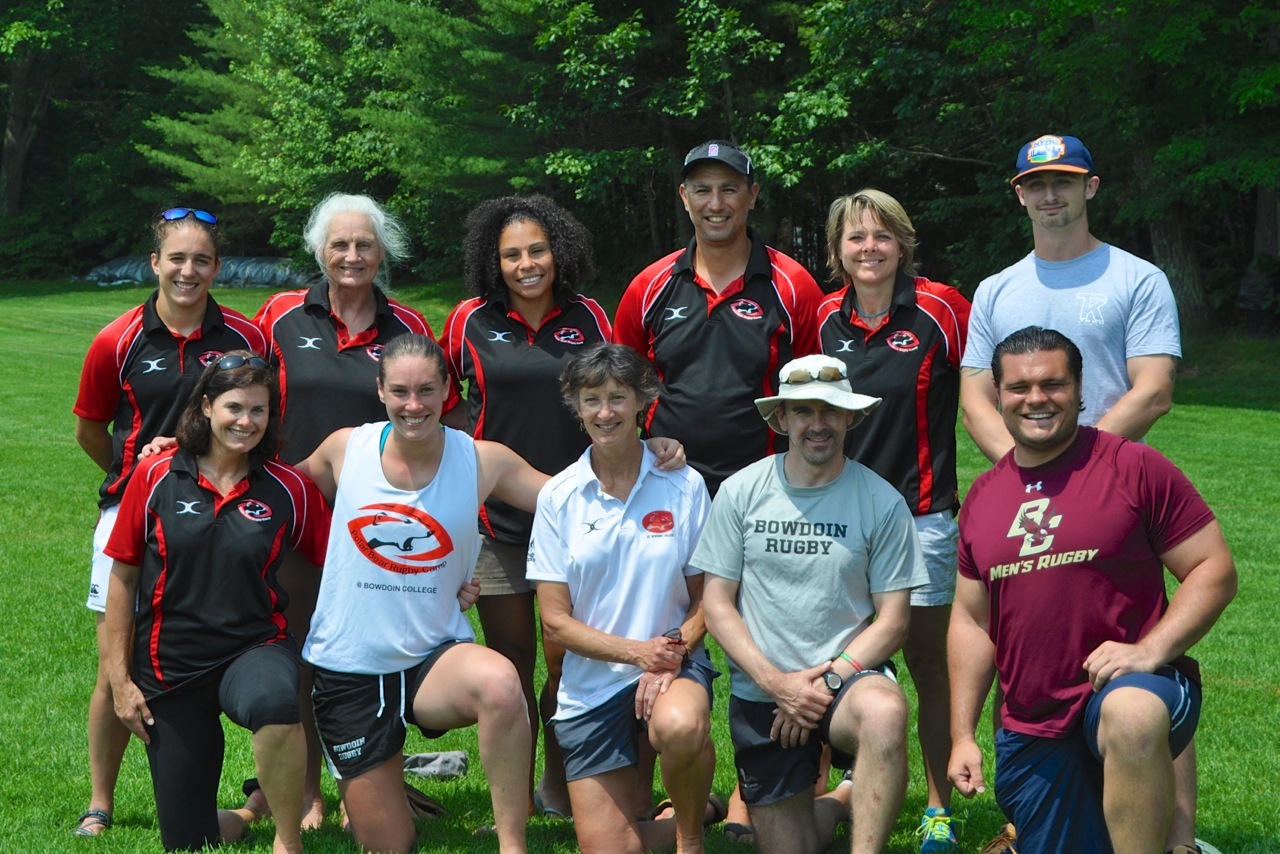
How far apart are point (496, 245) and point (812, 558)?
1.83 metres

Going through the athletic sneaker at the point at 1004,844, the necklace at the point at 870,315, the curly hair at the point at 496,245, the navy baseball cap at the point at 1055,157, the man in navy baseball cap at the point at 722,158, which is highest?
the man in navy baseball cap at the point at 722,158

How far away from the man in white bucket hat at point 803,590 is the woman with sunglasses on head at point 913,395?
0.53 meters

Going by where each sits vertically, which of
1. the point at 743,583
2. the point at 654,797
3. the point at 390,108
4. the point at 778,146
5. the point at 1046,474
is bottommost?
the point at 654,797

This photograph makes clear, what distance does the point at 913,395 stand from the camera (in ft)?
16.3

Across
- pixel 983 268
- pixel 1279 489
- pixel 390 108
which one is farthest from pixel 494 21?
pixel 1279 489

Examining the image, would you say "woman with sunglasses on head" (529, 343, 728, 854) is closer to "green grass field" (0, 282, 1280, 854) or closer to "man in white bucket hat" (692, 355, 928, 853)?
"man in white bucket hat" (692, 355, 928, 853)

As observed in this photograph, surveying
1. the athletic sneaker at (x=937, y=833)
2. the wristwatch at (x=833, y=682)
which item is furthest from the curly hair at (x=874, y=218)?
the athletic sneaker at (x=937, y=833)

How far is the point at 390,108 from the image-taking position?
35312mm

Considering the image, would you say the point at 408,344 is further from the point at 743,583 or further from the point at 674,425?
the point at 743,583

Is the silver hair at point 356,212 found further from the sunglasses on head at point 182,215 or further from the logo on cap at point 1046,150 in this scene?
the logo on cap at point 1046,150

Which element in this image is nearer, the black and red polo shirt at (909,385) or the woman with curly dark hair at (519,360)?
the black and red polo shirt at (909,385)

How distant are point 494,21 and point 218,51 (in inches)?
774

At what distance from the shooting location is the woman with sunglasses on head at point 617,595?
4516 millimetres

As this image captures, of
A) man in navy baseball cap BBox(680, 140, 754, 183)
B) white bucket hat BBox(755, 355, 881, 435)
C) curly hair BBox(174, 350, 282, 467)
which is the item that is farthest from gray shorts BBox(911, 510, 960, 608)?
curly hair BBox(174, 350, 282, 467)
